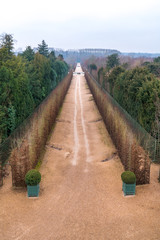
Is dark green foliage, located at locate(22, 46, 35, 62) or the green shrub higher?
dark green foliage, located at locate(22, 46, 35, 62)

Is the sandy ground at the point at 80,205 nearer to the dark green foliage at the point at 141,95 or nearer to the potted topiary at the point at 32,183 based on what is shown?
the potted topiary at the point at 32,183

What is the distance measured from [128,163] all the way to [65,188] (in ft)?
13.4

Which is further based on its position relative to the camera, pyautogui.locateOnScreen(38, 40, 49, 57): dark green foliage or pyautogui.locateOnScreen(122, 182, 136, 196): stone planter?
pyautogui.locateOnScreen(38, 40, 49, 57): dark green foliage

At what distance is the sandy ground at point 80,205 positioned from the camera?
31.7ft

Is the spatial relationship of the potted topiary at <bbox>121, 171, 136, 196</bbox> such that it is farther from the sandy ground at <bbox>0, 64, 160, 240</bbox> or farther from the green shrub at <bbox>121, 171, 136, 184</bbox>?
the sandy ground at <bbox>0, 64, 160, 240</bbox>

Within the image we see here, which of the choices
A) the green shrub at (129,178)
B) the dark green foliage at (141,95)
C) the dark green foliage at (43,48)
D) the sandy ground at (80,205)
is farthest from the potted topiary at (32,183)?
the dark green foliage at (43,48)

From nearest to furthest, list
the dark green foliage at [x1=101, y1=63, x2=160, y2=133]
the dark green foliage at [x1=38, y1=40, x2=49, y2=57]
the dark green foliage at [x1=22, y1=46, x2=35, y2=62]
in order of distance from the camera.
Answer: the dark green foliage at [x1=101, y1=63, x2=160, y2=133]
the dark green foliage at [x1=22, y1=46, x2=35, y2=62]
the dark green foliage at [x1=38, y1=40, x2=49, y2=57]

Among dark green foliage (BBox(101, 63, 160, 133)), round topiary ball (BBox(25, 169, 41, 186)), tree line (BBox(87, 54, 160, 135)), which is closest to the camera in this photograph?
round topiary ball (BBox(25, 169, 41, 186))

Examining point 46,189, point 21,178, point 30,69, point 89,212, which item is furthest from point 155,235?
point 30,69

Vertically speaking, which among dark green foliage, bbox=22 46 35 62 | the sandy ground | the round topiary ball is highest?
dark green foliage, bbox=22 46 35 62

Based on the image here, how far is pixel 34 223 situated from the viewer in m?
10.2

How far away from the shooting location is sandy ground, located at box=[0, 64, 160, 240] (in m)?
9.66

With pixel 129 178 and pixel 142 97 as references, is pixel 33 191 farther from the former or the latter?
pixel 142 97

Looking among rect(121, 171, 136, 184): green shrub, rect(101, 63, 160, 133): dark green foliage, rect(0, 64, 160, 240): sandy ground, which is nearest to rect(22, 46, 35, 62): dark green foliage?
rect(101, 63, 160, 133): dark green foliage
